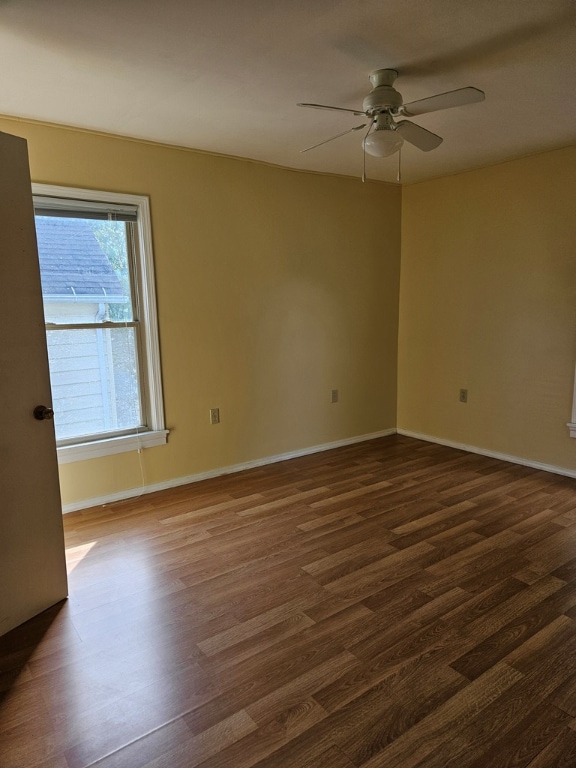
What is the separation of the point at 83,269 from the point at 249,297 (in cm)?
122

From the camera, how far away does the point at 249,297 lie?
3.81m

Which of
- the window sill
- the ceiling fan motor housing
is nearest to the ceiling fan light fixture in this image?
the ceiling fan motor housing

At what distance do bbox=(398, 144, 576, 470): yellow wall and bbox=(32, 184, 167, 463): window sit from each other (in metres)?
2.52

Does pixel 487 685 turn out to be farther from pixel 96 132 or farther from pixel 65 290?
pixel 96 132

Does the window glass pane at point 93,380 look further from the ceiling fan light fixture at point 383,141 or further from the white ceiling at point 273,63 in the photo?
the ceiling fan light fixture at point 383,141

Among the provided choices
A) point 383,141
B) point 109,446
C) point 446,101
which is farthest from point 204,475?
point 446,101

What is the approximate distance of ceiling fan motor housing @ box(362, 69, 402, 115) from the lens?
2.27m

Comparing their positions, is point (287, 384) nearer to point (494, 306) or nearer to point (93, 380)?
point (93, 380)

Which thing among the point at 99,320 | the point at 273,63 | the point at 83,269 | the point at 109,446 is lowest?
the point at 109,446

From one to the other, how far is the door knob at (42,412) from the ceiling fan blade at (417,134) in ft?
6.73

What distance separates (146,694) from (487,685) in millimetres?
1182

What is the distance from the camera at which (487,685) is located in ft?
5.56

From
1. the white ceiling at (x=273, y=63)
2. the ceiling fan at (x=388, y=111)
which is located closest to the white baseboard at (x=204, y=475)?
the white ceiling at (x=273, y=63)

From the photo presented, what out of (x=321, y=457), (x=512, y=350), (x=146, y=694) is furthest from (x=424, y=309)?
(x=146, y=694)
